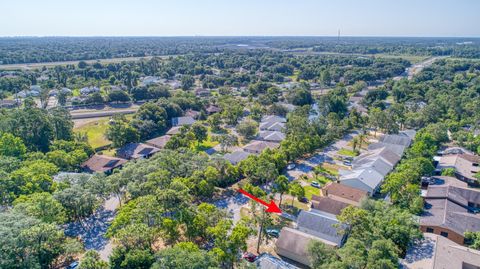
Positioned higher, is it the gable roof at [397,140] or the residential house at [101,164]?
the gable roof at [397,140]

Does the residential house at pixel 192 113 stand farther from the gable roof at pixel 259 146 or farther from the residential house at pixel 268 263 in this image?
the residential house at pixel 268 263

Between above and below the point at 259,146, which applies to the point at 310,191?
below

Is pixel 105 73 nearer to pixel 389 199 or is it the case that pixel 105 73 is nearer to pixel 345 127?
pixel 345 127

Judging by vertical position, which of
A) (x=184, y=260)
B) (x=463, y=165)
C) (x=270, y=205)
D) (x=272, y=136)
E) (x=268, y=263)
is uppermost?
(x=184, y=260)

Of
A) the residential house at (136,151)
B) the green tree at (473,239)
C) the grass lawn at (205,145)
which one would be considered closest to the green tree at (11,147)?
the residential house at (136,151)

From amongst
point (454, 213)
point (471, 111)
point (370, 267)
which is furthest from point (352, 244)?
point (471, 111)

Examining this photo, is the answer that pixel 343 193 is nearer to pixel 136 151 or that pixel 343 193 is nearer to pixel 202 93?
pixel 136 151

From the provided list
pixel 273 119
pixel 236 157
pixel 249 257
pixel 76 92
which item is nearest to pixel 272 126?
pixel 273 119
